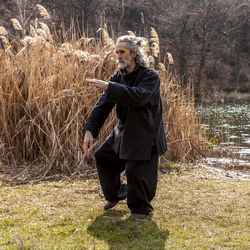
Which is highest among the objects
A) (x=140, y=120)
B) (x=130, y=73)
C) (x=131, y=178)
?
(x=130, y=73)

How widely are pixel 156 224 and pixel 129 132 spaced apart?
74 cm

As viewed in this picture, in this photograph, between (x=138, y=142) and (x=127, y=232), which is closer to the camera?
(x=127, y=232)

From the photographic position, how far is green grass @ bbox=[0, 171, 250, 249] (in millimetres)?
2396

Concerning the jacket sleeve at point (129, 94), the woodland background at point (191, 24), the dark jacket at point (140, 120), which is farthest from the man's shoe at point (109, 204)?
the woodland background at point (191, 24)

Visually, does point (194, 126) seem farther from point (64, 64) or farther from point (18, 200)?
point (18, 200)

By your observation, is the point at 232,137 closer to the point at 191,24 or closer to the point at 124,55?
the point at 124,55

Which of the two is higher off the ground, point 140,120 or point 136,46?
point 136,46

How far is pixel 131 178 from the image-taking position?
279cm

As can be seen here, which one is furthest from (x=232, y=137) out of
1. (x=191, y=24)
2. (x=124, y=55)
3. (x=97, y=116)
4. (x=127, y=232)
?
(x=191, y=24)

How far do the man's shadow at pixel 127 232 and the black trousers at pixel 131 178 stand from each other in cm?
13

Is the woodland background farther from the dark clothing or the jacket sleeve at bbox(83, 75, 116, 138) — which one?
the dark clothing

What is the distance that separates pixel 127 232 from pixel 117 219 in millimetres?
282

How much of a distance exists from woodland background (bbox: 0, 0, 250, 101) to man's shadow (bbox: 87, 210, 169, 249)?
20119 millimetres

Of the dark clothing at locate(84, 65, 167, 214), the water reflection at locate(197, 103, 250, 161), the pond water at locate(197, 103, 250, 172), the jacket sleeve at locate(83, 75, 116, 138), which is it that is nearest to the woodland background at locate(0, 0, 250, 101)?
the water reflection at locate(197, 103, 250, 161)
